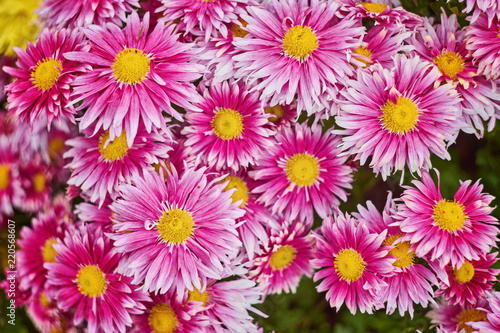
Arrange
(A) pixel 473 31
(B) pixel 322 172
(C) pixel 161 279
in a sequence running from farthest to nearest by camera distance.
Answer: (B) pixel 322 172 < (A) pixel 473 31 < (C) pixel 161 279

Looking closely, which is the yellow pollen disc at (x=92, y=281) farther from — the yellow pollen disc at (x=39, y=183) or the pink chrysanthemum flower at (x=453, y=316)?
the pink chrysanthemum flower at (x=453, y=316)

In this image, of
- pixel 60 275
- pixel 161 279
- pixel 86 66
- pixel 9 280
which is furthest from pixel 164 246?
pixel 9 280

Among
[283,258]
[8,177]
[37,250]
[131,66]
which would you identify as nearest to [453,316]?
[283,258]

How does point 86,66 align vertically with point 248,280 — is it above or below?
above

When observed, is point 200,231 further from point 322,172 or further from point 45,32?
point 45,32


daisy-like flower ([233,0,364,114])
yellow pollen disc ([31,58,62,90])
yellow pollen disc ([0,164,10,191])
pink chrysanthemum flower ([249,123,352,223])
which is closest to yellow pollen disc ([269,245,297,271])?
pink chrysanthemum flower ([249,123,352,223])

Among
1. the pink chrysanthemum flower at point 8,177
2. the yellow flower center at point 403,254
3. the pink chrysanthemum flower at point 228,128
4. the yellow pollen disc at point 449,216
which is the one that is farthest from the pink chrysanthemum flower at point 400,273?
the pink chrysanthemum flower at point 8,177

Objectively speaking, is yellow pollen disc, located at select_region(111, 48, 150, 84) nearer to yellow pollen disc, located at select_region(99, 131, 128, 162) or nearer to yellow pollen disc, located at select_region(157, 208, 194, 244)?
yellow pollen disc, located at select_region(99, 131, 128, 162)

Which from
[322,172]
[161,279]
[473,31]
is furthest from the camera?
[322,172]
